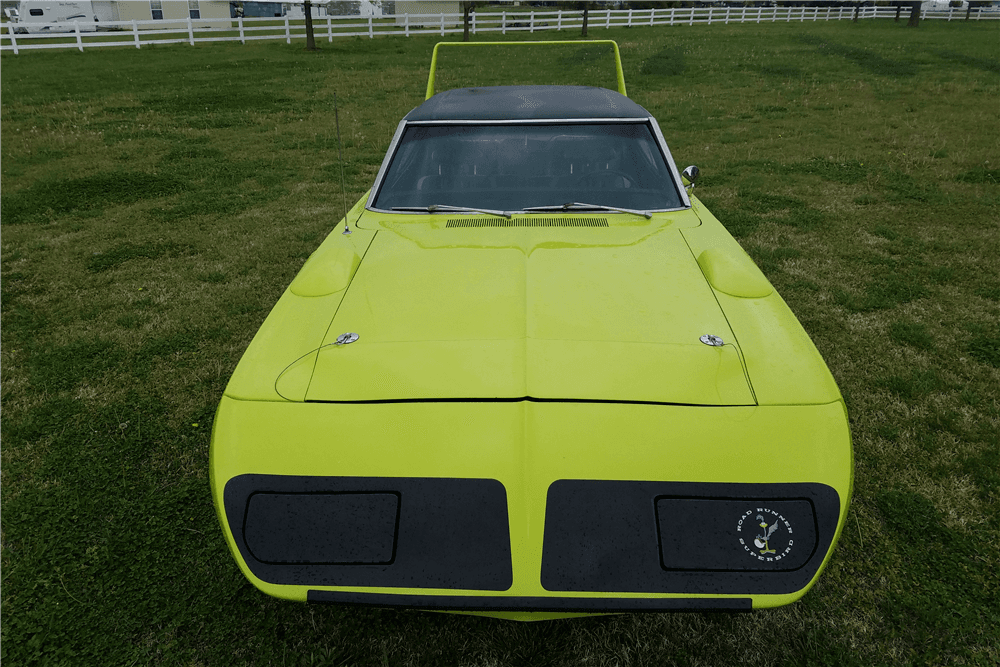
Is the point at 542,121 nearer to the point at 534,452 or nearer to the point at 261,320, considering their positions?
the point at 534,452

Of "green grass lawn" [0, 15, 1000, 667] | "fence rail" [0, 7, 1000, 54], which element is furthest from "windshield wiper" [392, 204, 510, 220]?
"fence rail" [0, 7, 1000, 54]

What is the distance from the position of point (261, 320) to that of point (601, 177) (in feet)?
9.06

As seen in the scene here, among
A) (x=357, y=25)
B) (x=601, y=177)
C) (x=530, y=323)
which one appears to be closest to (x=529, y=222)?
(x=601, y=177)

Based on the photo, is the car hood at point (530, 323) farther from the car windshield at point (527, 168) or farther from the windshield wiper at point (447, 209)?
the car windshield at point (527, 168)

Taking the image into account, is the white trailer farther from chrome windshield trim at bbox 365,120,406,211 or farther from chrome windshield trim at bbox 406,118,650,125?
chrome windshield trim at bbox 406,118,650,125

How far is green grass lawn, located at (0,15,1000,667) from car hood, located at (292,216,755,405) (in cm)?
98

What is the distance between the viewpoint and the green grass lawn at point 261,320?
214 cm

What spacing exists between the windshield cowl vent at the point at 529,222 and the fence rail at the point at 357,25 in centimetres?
2124

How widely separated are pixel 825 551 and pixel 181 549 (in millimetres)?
2454

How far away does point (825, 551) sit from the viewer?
63.2 inches

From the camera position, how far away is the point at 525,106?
3344 mm

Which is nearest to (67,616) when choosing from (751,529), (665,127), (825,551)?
(751,529)

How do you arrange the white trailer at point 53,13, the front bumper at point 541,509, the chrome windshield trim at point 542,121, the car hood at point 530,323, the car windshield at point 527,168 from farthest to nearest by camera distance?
the white trailer at point 53,13
the chrome windshield trim at point 542,121
the car windshield at point 527,168
the car hood at point 530,323
the front bumper at point 541,509

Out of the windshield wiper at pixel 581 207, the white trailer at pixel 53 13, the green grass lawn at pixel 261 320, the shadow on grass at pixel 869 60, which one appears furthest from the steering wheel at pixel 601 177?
the white trailer at pixel 53 13
